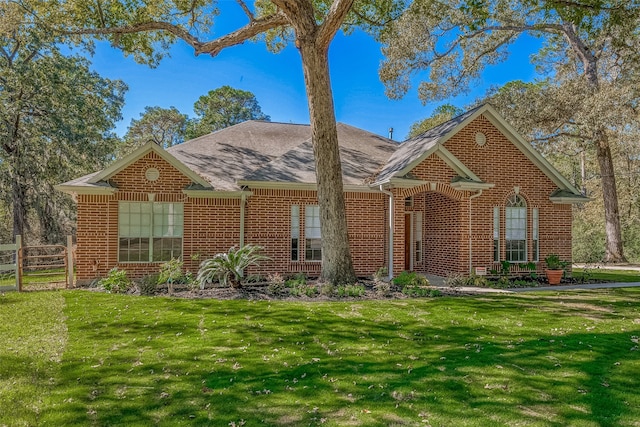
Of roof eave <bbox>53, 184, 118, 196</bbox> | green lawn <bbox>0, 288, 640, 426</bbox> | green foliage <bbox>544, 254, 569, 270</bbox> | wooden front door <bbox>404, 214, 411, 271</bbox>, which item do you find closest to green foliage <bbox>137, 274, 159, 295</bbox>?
green lawn <bbox>0, 288, 640, 426</bbox>

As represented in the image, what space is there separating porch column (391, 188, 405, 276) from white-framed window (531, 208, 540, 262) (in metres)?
5.05

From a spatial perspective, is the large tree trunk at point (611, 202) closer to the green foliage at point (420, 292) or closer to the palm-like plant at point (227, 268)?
the green foliage at point (420, 292)

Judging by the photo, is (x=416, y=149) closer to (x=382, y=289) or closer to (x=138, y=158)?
(x=382, y=289)

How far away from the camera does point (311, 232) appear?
13.5m

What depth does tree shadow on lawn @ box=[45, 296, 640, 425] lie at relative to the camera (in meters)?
4.02

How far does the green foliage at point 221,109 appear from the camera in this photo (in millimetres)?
40469

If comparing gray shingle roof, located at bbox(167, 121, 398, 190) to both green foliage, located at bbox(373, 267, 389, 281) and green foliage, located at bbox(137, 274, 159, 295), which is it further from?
green foliage, located at bbox(137, 274, 159, 295)

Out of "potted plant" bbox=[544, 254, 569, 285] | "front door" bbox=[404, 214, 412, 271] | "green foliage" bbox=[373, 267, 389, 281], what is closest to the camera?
"green foliage" bbox=[373, 267, 389, 281]

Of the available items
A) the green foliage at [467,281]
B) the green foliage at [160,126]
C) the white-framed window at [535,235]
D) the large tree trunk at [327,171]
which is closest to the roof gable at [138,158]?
the large tree trunk at [327,171]

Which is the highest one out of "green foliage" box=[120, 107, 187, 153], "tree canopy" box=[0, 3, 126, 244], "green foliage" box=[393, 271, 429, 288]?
"green foliage" box=[120, 107, 187, 153]

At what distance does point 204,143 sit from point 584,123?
54.2ft

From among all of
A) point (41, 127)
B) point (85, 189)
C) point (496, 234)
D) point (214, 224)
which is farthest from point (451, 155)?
point (41, 127)

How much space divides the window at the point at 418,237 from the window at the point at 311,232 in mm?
4168

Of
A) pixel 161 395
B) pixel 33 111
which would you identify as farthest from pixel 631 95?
pixel 33 111
